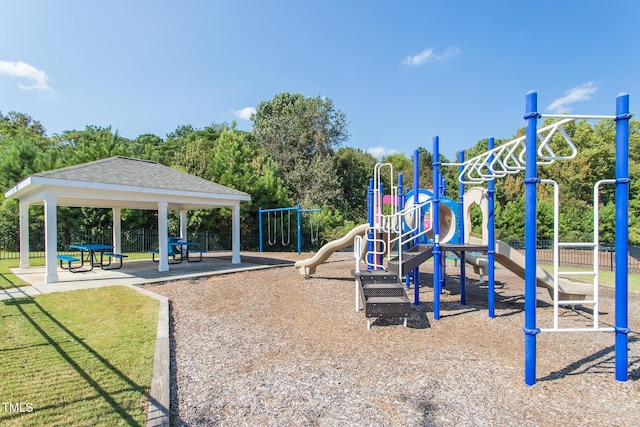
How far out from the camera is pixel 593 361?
4.23 meters

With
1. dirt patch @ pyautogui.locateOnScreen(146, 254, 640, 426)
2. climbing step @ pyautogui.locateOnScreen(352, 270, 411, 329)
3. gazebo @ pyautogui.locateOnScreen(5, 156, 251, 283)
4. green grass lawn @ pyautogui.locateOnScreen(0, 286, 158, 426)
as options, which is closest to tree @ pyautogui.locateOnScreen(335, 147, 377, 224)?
gazebo @ pyautogui.locateOnScreen(5, 156, 251, 283)

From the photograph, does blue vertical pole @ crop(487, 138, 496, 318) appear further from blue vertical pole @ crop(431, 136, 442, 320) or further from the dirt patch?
blue vertical pole @ crop(431, 136, 442, 320)

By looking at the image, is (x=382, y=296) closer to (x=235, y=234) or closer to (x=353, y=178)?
(x=235, y=234)

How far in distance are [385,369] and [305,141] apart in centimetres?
2808

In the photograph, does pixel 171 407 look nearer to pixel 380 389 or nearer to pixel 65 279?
pixel 380 389

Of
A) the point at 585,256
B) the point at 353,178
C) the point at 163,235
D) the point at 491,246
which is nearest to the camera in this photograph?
the point at 491,246

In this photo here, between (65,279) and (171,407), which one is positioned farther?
(65,279)

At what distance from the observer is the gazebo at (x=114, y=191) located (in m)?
8.95

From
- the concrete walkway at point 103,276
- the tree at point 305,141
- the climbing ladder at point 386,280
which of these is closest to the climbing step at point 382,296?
the climbing ladder at point 386,280

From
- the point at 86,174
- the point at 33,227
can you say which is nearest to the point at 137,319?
the point at 86,174

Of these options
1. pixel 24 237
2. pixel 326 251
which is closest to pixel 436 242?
pixel 326 251

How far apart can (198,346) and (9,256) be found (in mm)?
17080

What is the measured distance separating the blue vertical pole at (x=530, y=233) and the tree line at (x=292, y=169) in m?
18.0

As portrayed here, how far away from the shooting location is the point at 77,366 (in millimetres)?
3934
